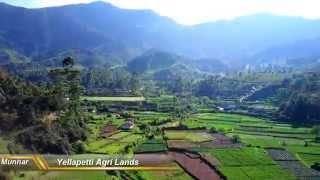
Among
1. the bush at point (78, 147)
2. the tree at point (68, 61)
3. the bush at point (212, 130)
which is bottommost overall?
the bush at point (78, 147)

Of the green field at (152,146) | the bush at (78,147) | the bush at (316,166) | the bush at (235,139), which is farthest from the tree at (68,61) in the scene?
the bush at (316,166)

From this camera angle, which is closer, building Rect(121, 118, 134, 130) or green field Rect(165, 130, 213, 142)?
green field Rect(165, 130, 213, 142)

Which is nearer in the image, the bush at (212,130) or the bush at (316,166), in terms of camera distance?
the bush at (316,166)

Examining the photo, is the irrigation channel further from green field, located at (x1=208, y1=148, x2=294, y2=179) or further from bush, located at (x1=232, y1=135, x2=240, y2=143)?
bush, located at (x1=232, y1=135, x2=240, y2=143)

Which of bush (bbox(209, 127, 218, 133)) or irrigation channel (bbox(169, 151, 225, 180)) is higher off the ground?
bush (bbox(209, 127, 218, 133))

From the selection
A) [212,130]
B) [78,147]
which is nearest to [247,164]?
[78,147]

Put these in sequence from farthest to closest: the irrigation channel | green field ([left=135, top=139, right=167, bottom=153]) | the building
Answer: the building → green field ([left=135, top=139, right=167, bottom=153]) → the irrigation channel

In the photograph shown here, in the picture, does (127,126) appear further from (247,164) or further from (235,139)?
(247,164)

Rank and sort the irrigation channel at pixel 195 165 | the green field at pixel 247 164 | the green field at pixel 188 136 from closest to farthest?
the irrigation channel at pixel 195 165, the green field at pixel 247 164, the green field at pixel 188 136

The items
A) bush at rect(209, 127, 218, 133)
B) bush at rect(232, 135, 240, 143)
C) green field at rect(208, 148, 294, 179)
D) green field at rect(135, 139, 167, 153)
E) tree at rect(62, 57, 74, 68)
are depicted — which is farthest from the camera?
tree at rect(62, 57, 74, 68)

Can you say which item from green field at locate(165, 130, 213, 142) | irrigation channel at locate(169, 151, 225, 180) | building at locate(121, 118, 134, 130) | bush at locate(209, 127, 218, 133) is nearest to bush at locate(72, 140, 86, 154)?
irrigation channel at locate(169, 151, 225, 180)

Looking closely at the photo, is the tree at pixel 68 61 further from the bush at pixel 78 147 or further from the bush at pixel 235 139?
the bush at pixel 235 139

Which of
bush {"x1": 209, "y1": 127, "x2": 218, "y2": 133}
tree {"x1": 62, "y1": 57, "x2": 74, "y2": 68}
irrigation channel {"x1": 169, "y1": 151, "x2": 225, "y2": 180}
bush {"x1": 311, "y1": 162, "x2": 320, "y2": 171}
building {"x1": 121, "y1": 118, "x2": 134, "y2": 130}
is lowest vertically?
bush {"x1": 311, "y1": 162, "x2": 320, "y2": 171}
